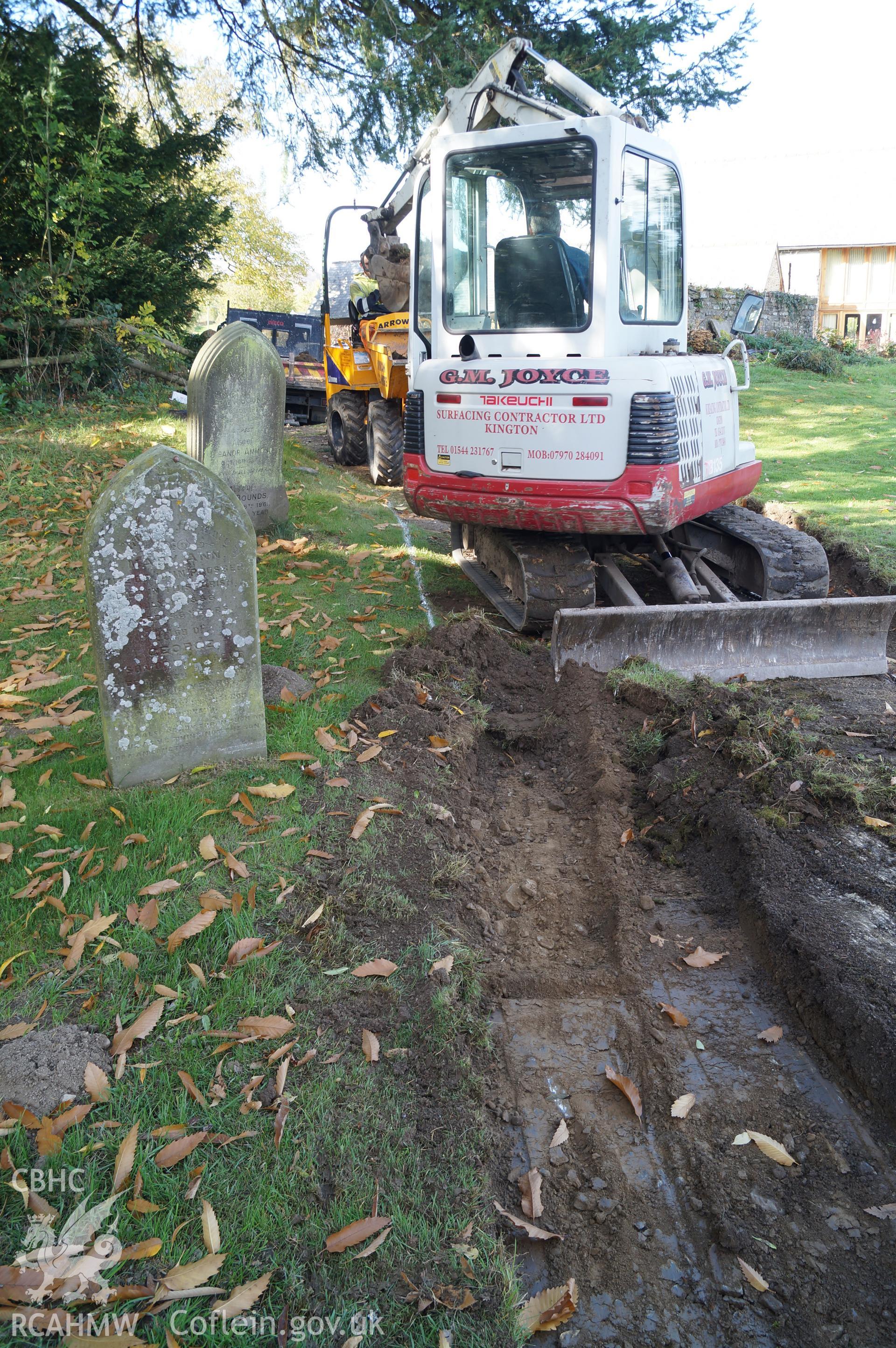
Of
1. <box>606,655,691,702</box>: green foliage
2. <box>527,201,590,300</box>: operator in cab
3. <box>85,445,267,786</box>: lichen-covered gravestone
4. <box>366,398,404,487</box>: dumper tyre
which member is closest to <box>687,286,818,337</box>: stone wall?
<box>366,398,404,487</box>: dumper tyre

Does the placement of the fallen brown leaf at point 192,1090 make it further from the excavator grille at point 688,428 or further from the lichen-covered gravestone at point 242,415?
the lichen-covered gravestone at point 242,415

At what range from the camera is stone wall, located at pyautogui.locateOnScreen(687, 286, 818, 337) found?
77.2 ft

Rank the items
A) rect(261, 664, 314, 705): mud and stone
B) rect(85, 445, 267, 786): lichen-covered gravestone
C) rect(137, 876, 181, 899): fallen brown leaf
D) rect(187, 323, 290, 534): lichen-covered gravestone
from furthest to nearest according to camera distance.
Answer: rect(187, 323, 290, 534): lichen-covered gravestone < rect(261, 664, 314, 705): mud and stone < rect(85, 445, 267, 786): lichen-covered gravestone < rect(137, 876, 181, 899): fallen brown leaf

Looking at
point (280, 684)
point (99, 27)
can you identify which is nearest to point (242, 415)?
point (280, 684)

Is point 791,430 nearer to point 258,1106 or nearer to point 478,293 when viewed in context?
point 478,293

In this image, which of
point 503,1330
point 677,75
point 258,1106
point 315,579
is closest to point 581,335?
point 315,579

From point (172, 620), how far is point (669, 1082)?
2.65 meters

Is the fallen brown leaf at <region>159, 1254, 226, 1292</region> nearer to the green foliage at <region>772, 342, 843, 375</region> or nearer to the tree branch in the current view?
the tree branch

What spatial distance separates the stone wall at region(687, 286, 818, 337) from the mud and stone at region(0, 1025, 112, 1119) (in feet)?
78.9

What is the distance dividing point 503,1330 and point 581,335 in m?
5.48

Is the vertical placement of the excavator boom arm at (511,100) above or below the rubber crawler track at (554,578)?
above

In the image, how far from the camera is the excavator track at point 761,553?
667cm

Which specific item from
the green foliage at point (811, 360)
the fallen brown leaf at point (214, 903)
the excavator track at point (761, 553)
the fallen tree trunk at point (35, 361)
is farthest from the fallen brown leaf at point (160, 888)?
the green foliage at point (811, 360)

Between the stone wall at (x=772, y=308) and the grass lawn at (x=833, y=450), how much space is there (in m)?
2.14
